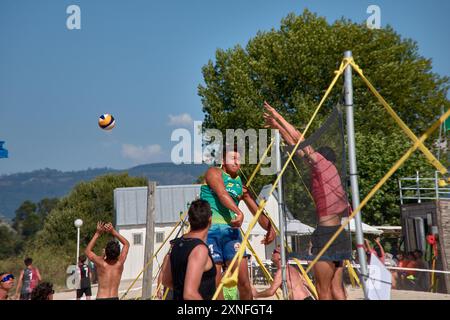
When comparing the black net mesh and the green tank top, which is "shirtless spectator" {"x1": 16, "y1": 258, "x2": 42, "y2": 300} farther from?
the black net mesh

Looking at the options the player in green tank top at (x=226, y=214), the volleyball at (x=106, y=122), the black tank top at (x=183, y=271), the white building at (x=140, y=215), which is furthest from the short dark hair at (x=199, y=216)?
the white building at (x=140, y=215)

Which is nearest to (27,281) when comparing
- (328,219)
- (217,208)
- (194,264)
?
(217,208)

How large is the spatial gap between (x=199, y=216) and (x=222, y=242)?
1.51 metres

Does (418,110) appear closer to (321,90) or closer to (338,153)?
(321,90)

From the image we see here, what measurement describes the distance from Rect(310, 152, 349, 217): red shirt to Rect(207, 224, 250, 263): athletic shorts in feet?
2.77

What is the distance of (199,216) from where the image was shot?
4023 millimetres

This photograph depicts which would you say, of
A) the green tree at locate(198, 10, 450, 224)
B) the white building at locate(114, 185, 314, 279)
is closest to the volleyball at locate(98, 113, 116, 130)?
the green tree at locate(198, 10, 450, 224)

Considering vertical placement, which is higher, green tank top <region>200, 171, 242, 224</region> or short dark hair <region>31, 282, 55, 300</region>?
green tank top <region>200, 171, 242, 224</region>

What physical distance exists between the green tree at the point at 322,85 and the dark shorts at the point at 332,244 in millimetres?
21159

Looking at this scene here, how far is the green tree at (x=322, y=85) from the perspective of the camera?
26.4 meters

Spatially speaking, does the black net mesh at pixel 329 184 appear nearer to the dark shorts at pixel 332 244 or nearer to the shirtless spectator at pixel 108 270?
the dark shorts at pixel 332 244

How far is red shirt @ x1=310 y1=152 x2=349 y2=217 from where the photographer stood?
5172 millimetres

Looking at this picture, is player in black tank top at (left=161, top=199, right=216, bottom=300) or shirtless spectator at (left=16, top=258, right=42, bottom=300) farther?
shirtless spectator at (left=16, top=258, right=42, bottom=300)
